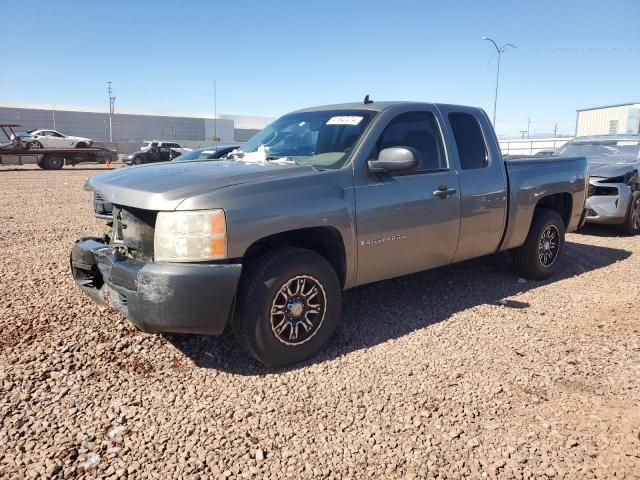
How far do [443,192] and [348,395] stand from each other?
2007 millimetres

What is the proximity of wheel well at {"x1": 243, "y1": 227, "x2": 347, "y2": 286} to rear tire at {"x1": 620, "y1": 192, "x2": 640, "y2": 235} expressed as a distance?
703 centimetres

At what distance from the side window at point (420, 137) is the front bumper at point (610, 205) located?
5180 millimetres

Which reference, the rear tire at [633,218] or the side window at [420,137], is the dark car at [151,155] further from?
the side window at [420,137]

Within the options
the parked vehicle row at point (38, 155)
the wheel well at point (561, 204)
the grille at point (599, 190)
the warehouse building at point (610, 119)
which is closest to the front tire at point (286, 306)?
the wheel well at point (561, 204)

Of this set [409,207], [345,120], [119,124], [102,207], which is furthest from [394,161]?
[119,124]

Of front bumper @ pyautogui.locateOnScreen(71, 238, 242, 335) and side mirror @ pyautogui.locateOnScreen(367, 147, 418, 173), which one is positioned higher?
side mirror @ pyautogui.locateOnScreen(367, 147, 418, 173)

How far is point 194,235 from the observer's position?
3.09 m

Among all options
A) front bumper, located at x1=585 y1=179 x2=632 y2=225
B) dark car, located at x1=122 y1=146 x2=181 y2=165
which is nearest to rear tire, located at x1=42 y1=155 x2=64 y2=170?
dark car, located at x1=122 y1=146 x2=181 y2=165

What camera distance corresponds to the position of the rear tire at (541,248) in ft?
18.5

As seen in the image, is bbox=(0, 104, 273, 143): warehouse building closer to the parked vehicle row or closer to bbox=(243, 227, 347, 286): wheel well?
the parked vehicle row

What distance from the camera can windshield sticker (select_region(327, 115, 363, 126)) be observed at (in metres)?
4.23

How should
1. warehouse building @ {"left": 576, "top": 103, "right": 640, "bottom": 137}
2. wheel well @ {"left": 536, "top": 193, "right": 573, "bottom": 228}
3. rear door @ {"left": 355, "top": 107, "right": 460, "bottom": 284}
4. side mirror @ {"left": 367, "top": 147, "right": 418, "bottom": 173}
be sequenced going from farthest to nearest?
warehouse building @ {"left": 576, "top": 103, "right": 640, "bottom": 137}
wheel well @ {"left": 536, "top": 193, "right": 573, "bottom": 228}
rear door @ {"left": 355, "top": 107, "right": 460, "bottom": 284}
side mirror @ {"left": 367, "top": 147, "right": 418, "bottom": 173}

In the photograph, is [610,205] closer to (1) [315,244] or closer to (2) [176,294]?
(1) [315,244]

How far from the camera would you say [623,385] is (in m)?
3.38
